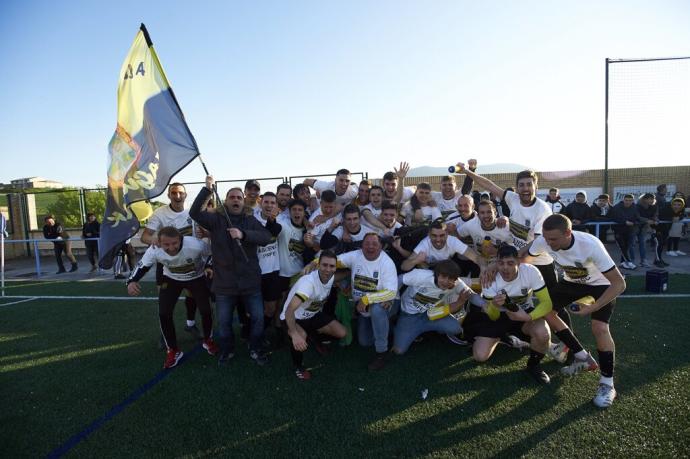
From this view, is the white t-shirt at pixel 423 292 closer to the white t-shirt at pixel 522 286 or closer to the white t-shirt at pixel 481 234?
the white t-shirt at pixel 522 286

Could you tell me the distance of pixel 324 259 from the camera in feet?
13.4

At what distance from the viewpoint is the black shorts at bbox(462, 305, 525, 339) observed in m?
4.03

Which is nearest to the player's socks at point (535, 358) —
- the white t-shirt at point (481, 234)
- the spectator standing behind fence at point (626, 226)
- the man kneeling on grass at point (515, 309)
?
the man kneeling on grass at point (515, 309)

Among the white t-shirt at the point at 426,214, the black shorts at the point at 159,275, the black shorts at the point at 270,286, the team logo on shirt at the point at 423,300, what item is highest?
the white t-shirt at the point at 426,214

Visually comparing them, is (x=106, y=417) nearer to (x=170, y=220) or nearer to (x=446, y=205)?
(x=170, y=220)

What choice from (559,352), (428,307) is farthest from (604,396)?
(428,307)

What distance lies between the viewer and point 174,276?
4590mm

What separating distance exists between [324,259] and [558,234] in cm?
232

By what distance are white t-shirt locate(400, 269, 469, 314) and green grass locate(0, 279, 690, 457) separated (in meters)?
0.54

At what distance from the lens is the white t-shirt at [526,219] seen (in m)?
4.54

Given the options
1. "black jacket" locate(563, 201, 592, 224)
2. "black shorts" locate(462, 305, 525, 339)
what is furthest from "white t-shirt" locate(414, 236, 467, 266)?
"black jacket" locate(563, 201, 592, 224)

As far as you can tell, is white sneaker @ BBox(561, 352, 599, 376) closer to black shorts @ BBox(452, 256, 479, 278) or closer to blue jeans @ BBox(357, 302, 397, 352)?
black shorts @ BBox(452, 256, 479, 278)

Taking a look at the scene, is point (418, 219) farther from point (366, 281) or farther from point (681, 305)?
point (681, 305)

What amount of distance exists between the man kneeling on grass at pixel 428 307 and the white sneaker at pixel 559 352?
0.86 metres
